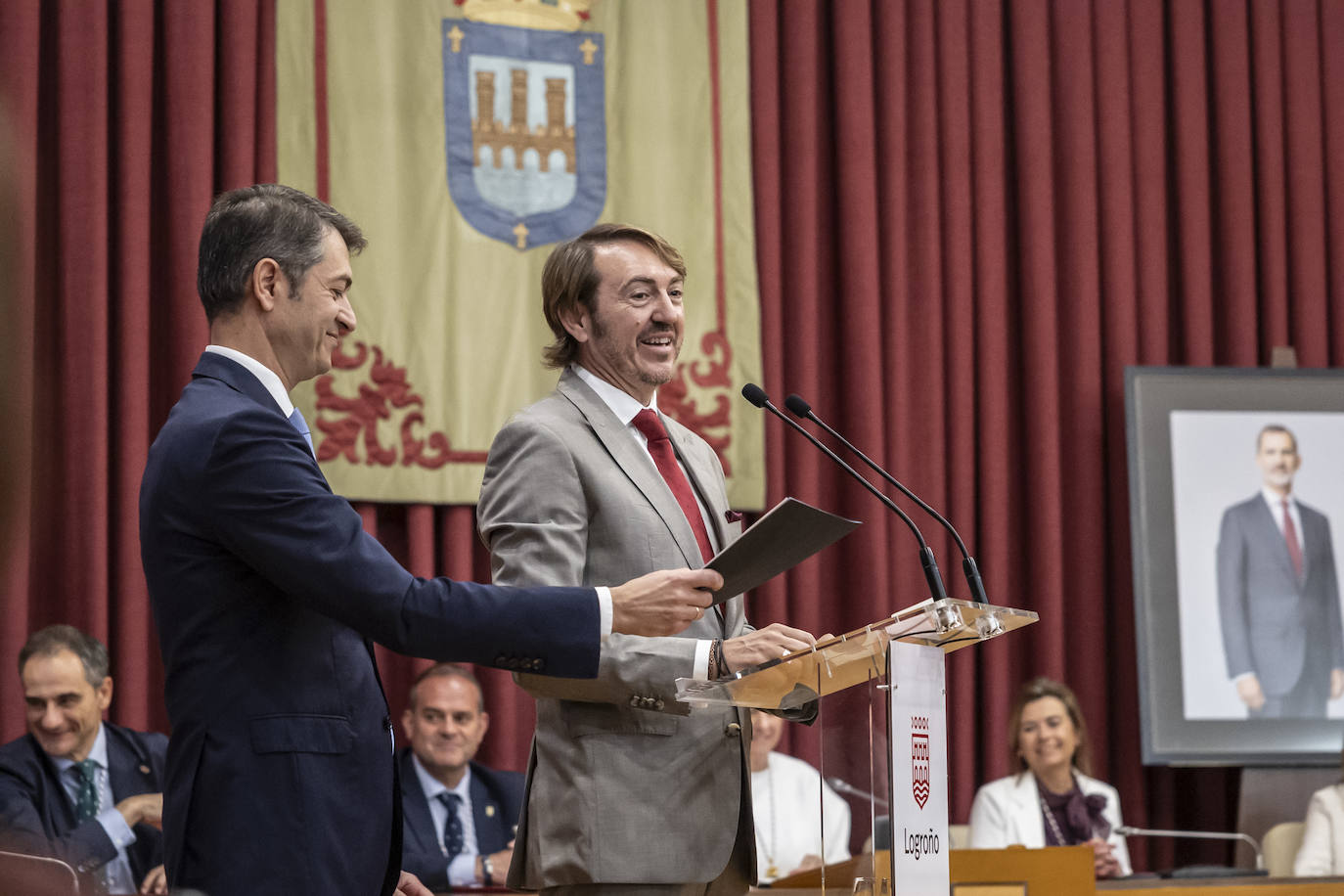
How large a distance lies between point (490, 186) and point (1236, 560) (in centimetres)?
293

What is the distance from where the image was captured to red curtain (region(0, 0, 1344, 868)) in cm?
486

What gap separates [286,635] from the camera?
1.74m

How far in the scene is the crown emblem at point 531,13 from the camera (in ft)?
17.3

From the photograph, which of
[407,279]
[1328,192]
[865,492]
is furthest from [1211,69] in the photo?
[407,279]

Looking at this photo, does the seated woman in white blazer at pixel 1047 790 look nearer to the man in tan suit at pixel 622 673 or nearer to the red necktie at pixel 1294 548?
the red necktie at pixel 1294 548

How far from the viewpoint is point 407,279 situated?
5.08 metres

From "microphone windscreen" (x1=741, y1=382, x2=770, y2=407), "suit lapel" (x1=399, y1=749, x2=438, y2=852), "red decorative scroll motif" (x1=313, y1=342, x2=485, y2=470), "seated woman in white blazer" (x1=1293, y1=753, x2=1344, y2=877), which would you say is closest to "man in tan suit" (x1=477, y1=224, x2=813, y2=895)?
"microphone windscreen" (x1=741, y1=382, x2=770, y2=407)

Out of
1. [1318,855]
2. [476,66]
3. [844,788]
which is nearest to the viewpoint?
[844,788]

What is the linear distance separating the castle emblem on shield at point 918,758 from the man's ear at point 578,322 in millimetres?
867

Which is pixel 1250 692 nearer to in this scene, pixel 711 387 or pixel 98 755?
pixel 711 387

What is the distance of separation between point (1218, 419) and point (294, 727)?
4.46 meters

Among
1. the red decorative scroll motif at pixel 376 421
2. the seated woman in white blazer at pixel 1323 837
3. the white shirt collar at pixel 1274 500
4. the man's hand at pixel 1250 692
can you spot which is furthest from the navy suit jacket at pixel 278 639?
the white shirt collar at pixel 1274 500

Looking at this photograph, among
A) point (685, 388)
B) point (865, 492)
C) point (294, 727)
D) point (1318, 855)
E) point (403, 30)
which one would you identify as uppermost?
point (403, 30)

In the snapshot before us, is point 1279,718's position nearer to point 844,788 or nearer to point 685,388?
point 685,388
